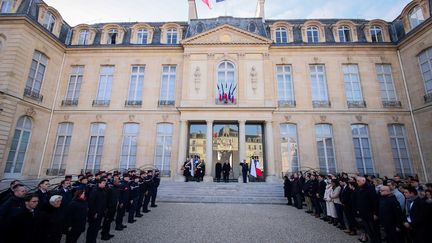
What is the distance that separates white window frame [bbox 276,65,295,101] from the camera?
14773mm

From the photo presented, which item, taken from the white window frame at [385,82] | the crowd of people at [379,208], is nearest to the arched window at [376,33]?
the white window frame at [385,82]

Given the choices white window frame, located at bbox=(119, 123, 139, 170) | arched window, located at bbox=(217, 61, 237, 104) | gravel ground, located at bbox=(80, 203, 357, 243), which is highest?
arched window, located at bbox=(217, 61, 237, 104)

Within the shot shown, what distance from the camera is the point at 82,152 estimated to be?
14.1m

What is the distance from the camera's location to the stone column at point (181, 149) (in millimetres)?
12950

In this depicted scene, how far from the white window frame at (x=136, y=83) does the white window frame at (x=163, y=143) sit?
9.26ft

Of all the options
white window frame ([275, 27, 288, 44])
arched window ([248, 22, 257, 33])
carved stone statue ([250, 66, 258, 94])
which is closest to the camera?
carved stone statue ([250, 66, 258, 94])

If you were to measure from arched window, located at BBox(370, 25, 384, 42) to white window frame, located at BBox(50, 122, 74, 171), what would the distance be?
75.0ft

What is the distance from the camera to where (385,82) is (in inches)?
571

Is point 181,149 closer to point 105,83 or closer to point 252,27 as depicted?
point 105,83

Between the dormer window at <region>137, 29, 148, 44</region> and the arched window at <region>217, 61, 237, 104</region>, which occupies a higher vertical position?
the dormer window at <region>137, 29, 148, 44</region>

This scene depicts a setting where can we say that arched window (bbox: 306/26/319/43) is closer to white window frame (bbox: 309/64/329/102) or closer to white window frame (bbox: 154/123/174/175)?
white window frame (bbox: 309/64/329/102)

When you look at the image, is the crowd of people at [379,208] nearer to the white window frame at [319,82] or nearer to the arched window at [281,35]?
the white window frame at [319,82]

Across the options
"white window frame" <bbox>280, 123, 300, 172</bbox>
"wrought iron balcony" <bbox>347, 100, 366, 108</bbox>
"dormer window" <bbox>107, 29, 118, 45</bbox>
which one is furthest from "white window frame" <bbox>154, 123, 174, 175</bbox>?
"wrought iron balcony" <bbox>347, 100, 366, 108</bbox>

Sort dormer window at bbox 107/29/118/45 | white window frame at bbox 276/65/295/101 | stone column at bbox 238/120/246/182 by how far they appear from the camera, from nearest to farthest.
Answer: stone column at bbox 238/120/246/182 → white window frame at bbox 276/65/295/101 → dormer window at bbox 107/29/118/45
